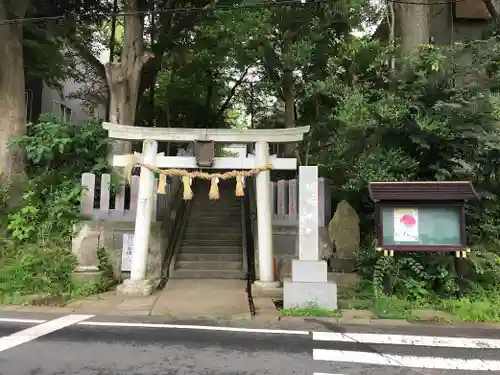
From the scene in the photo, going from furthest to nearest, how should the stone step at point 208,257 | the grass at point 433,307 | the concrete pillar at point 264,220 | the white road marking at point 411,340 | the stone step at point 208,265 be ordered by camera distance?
the stone step at point 208,257
the stone step at point 208,265
the concrete pillar at point 264,220
the grass at point 433,307
the white road marking at point 411,340

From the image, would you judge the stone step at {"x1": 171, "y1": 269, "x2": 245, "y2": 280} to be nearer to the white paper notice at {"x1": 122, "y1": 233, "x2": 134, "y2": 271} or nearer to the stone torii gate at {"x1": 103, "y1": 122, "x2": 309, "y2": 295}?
the white paper notice at {"x1": 122, "y1": 233, "x2": 134, "y2": 271}

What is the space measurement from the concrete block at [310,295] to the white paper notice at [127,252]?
14.0ft

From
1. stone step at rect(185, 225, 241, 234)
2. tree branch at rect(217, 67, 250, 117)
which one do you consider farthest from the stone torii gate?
tree branch at rect(217, 67, 250, 117)

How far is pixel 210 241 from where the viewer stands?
12.5 metres

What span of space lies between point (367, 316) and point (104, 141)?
27.2 ft

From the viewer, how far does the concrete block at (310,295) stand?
8039 mm

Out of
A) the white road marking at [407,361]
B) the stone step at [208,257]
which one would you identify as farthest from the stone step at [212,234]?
the white road marking at [407,361]

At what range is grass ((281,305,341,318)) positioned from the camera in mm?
7707

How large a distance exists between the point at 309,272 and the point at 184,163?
11.5 feet

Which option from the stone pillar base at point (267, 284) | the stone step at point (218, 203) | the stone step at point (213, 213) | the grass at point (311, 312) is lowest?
the grass at point (311, 312)

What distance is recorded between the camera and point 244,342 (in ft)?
19.6

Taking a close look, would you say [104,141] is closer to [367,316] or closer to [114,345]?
[114,345]

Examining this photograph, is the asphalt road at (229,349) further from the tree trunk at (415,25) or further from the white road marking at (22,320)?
the tree trunk at (415,25)

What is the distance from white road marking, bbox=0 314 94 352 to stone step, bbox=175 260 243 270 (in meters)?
4.00
